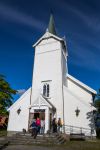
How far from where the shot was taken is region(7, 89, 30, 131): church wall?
22.7m

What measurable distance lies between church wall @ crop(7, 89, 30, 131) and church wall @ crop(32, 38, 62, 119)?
1226mm

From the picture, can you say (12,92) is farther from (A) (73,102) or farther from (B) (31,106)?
(A) (73,102)

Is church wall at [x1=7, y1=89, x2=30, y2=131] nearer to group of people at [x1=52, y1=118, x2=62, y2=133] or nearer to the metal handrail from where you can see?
group of people at [x1=52, y1=118, x2=62, y2=133]

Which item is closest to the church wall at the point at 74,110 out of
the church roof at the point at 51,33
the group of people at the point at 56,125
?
the group of people at the point at 56,125

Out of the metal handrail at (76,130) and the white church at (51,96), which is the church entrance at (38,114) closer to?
the white church at (51,96)

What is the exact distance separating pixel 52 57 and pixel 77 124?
32.7 feet

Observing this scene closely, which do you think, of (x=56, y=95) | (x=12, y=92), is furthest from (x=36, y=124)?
(x=12, y=92)

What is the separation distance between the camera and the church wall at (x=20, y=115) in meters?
22.7

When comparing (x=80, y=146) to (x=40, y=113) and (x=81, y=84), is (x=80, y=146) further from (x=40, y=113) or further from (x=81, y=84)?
(x=81, y=84)

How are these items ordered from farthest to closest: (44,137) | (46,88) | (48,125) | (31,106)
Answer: (46,88) → (31,106) → (48,125) → (44,137)

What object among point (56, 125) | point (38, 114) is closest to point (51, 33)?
point (38, 114)

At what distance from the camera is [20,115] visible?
23328 mm

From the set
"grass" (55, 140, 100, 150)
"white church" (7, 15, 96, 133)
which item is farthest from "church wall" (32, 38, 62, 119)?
"grass" (55, 140, 100, 150)

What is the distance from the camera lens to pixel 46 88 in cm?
2402
